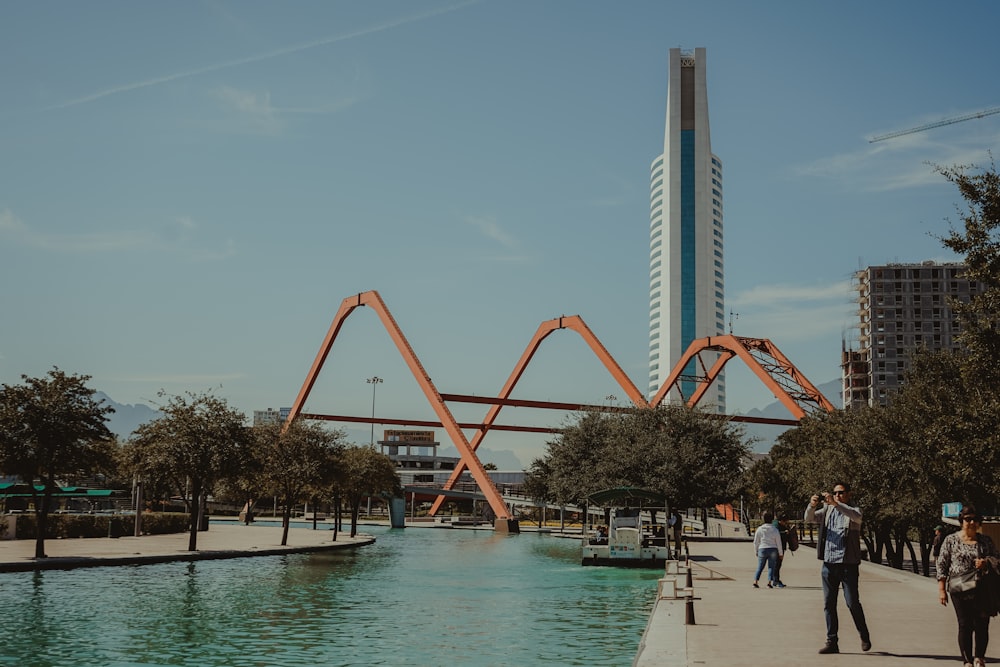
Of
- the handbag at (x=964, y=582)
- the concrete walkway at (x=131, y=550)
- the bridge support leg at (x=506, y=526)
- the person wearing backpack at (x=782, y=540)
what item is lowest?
the bridge support leg at (x=506, y=526)

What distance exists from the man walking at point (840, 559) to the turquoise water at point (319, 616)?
352cm

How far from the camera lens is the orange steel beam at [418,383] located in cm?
8375

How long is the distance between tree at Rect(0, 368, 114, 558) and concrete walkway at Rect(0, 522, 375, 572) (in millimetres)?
1314

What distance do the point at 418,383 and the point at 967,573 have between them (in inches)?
3578

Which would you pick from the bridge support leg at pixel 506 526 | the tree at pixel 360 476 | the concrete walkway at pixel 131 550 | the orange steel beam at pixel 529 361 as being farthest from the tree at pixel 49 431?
the orange steel beam at pixel 529 361

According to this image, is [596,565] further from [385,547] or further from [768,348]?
[768,348]

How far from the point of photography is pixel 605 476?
177ft

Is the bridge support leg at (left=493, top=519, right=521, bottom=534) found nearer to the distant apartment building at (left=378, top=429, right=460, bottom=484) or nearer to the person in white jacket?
the person in white jacket

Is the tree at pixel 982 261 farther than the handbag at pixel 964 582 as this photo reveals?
Yes

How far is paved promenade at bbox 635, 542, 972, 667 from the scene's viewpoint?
39.8 feet

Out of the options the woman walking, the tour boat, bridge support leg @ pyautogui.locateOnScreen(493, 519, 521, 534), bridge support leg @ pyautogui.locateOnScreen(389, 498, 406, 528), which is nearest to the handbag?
the woman walking

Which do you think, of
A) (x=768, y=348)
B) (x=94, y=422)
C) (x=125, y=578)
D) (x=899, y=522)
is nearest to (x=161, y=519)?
(x=94, y=422)

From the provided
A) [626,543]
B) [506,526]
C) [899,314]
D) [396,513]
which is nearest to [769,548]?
[626,543]

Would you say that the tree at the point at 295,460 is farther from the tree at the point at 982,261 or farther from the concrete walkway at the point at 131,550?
the tree at the point at 982,261
